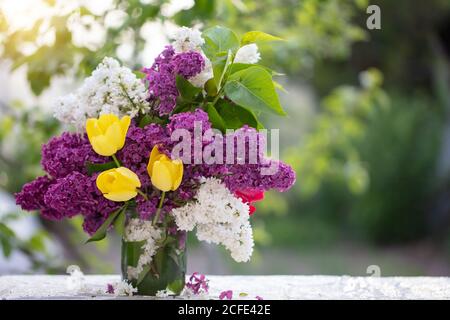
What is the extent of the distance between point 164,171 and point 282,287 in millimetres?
432

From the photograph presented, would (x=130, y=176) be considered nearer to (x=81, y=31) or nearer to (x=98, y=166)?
(x=98, y=166)

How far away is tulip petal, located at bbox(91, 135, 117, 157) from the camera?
1.07 metres

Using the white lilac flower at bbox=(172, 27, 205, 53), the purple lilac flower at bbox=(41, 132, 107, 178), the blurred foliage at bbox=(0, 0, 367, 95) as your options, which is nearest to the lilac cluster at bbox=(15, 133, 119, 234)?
the purple lilac flower at bbox=(41, 132, 107, 178)

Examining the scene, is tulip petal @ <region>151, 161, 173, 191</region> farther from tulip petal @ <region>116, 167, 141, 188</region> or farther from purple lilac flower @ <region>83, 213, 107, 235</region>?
purple lilac flower @ <region>83, 213, 107, 235</region>

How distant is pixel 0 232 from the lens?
75.6 inches

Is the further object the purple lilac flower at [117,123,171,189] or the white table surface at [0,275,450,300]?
the white table surface at [0,275,450,300]

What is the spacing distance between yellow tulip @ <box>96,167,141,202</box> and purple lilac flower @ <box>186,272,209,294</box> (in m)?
0.23

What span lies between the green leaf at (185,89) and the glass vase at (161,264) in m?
0.21

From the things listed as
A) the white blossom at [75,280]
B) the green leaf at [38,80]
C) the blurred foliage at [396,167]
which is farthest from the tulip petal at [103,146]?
the blurred foliage at [396,167]

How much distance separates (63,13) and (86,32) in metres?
0.26

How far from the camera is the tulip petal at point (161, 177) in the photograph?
105 centimetres

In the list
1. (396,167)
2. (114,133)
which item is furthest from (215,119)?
(396,167)

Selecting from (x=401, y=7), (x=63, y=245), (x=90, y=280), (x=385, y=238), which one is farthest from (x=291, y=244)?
(x=90, y=280)
